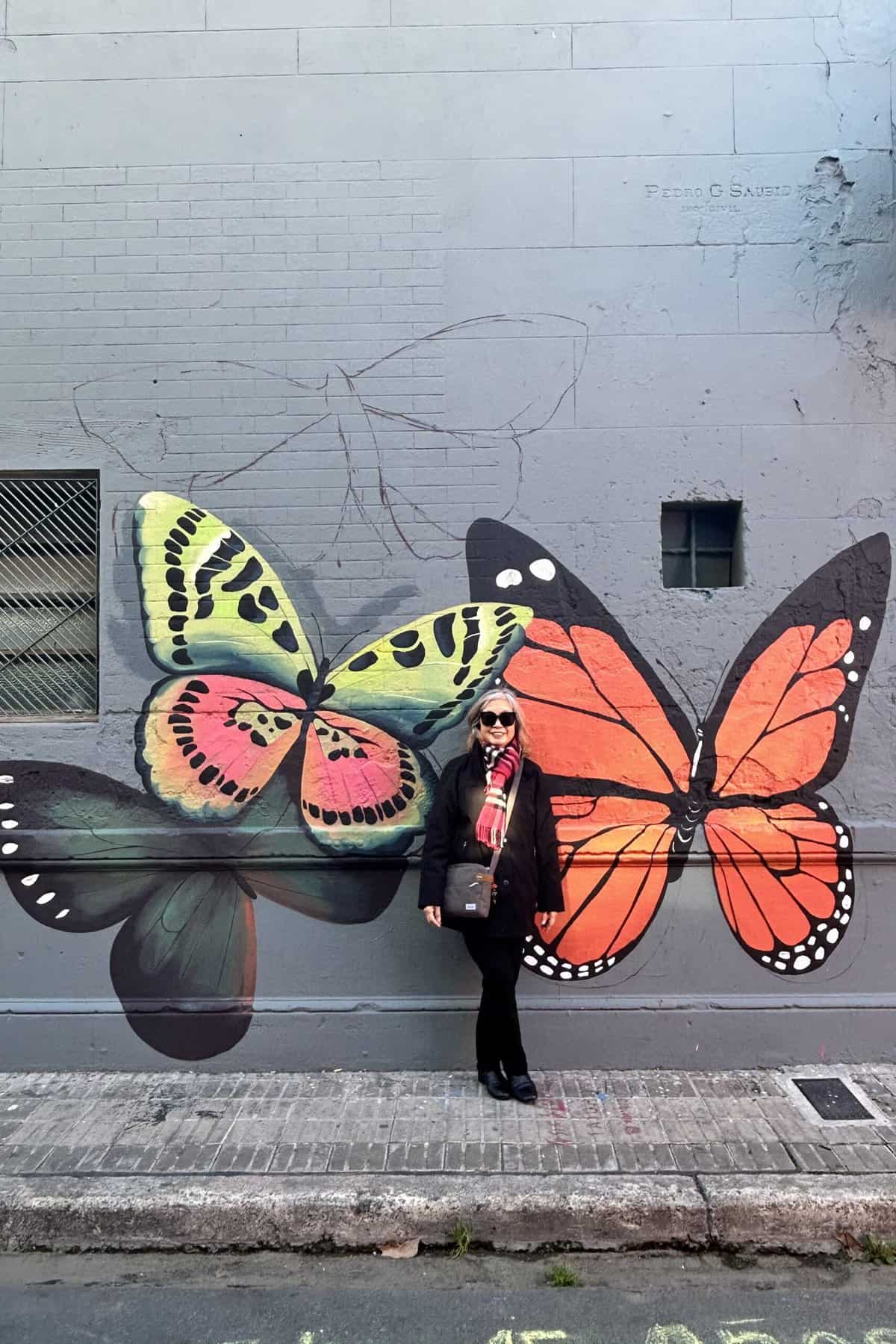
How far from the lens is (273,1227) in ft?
11.4

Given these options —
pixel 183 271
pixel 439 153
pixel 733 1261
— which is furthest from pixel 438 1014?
pixel 439 153

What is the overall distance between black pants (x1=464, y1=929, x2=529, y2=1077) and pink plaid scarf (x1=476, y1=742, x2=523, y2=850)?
44cm

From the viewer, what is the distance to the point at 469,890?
13.9ft

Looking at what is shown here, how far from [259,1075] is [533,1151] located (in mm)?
1510

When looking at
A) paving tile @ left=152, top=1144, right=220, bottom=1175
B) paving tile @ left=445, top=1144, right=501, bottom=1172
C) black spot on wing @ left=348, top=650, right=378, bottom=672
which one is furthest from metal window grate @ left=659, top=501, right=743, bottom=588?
paving tile @ left=152, top=1144, right=220, bottom=1175

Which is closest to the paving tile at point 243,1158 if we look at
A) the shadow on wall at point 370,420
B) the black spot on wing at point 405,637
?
the black spot on wing at point 405,637

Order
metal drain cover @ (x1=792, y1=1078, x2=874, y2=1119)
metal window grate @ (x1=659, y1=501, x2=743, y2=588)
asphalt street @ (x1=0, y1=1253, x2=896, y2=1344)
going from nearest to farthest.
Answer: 1. asphalt street @ (x1=0, y1=1253, x2=896, y2=1344)
2. metal drain cover @ (x1=792, y1=1078, x2=874, y2=1119)
3. metal window grate @ (x1=659, y1=501, x2=743, y2=588)

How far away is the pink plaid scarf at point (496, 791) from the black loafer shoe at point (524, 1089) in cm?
109

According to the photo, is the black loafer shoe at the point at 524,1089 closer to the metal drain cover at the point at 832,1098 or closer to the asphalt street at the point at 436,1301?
the asphalt street at the point at 436,1301

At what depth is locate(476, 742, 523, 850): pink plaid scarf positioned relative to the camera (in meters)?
4.30

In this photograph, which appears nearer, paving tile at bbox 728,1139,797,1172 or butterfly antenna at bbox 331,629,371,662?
paving tile at bbox 728,1139,797,1172

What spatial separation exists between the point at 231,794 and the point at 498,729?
145 centimetres

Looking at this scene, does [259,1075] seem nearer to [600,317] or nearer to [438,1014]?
[438,1014]

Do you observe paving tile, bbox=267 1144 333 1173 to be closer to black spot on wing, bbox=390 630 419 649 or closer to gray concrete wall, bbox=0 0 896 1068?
gray concrete wall, bbox=0 0 896 1068
